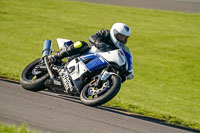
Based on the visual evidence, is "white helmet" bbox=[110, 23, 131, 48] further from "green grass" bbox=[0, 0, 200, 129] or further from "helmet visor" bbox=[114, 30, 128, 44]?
"green grass" bbox=[0, 0, 200, 129]

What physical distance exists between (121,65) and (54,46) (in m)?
9.99

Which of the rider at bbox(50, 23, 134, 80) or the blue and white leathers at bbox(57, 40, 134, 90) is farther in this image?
the rider at bbox(50, 23, 134, 80)

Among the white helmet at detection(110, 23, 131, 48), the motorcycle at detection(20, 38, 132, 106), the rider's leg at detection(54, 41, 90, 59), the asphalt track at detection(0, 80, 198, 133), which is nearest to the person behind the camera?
the asphalt track at detection(0, 80, 198, 133)

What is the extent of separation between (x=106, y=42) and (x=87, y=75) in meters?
0.82

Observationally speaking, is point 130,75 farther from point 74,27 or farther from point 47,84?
point 74,27

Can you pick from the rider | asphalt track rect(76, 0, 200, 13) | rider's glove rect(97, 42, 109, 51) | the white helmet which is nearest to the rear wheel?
the rider

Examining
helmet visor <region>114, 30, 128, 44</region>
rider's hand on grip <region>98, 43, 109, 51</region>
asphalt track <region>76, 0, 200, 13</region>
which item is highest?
asphalt track <region>76, 0, 200, 13</region>

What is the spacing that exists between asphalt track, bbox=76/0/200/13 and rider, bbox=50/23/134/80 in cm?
1785

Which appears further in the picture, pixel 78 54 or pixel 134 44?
pixel 134 44

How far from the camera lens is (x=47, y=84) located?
289 inches

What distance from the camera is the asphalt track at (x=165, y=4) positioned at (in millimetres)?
24641

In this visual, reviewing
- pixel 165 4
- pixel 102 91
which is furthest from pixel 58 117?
pixel 165 4

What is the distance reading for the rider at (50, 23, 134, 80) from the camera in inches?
283

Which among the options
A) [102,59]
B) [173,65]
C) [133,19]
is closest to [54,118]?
[102,59]
